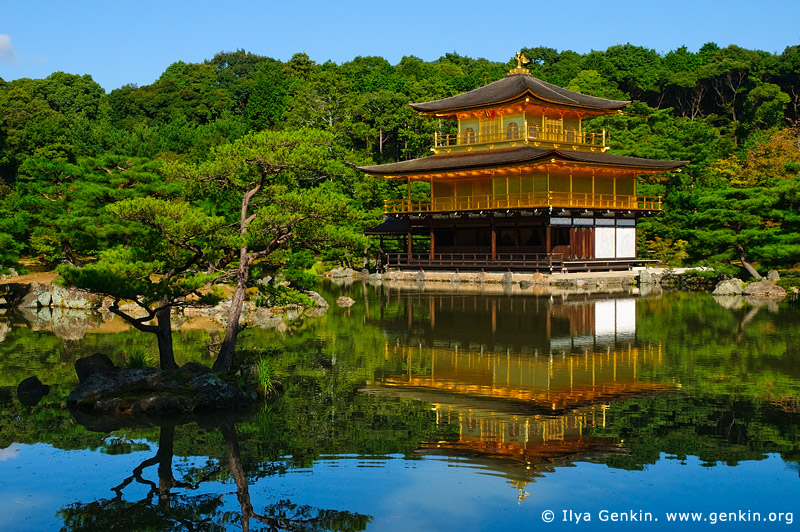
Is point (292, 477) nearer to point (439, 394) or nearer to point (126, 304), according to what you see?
point (439, 394)

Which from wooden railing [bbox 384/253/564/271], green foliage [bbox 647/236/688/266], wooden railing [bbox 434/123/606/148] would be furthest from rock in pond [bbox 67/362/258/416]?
green foliage [bbox 647/236/688/266]

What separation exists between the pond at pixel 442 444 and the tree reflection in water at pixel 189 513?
0.02 m

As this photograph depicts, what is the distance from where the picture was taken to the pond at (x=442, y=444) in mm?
8078

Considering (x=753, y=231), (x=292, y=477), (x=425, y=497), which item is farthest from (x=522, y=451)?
(x=753, y=231)

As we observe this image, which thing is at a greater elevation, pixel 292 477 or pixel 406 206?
pixel 406 206

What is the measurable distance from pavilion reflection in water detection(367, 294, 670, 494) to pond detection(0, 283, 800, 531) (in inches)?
2.2

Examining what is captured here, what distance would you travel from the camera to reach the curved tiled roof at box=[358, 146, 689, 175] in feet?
134

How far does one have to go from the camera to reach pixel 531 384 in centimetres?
1412

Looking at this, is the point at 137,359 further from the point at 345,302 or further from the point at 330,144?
the point at 345,302

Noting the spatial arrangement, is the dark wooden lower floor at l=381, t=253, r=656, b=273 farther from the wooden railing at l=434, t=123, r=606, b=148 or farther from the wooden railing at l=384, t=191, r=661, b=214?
the wooden railing at l=434, t=123, r=606, b=148

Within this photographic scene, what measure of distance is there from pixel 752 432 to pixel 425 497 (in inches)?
193

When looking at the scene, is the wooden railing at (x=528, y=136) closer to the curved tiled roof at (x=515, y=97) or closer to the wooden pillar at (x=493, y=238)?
the curved tiled roof at (x=515, y=97)

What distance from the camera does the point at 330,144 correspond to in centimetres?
1567
